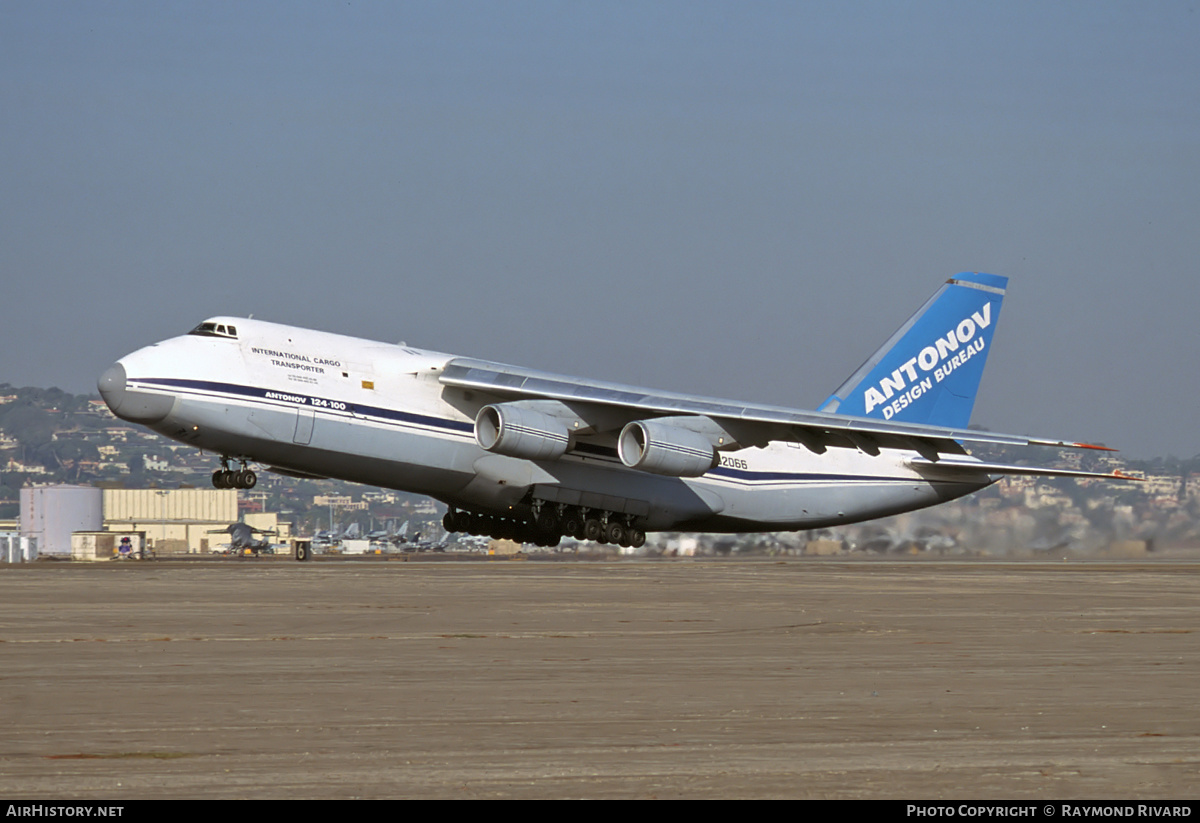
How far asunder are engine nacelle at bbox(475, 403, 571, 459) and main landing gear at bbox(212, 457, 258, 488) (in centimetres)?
430

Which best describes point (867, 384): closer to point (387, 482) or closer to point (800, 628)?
point (387, 482)

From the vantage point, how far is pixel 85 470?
166 meters

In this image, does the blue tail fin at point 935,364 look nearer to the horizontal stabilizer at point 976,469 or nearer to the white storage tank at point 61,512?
the horizontal stabilizer at point 976,469

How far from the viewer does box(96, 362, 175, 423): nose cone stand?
25.4 m

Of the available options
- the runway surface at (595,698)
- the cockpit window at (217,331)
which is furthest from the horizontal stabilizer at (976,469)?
the cockpit window at (217,331)

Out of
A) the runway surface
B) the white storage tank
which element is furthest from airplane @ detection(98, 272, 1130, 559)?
the white storage tank

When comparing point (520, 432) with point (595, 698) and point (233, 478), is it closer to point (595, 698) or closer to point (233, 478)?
point (233, 478)

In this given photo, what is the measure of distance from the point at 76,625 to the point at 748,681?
690 centimetres

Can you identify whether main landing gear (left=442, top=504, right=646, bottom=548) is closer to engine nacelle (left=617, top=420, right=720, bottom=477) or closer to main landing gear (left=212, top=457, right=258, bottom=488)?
engine nacelle (left=617, top=420, right=720, bottom=477)

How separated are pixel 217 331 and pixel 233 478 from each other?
2.73m

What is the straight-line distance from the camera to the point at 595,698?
8414 millimetres

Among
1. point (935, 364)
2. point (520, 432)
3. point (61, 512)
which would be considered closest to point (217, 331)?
point (520, 432)

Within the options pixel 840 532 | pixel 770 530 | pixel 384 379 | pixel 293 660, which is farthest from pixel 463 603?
pixel 840 532

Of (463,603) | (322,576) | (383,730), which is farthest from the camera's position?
(322,576)
